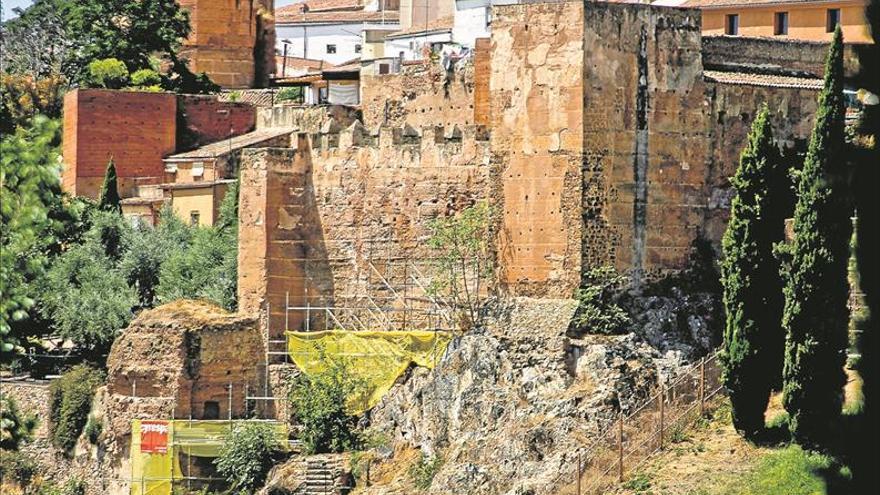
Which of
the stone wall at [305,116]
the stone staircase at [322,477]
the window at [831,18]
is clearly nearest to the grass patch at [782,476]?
the stone staircase at [322,477]

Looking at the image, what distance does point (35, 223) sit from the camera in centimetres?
1866

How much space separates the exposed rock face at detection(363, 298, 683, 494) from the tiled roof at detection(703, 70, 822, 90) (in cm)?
498

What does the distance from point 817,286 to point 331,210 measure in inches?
544

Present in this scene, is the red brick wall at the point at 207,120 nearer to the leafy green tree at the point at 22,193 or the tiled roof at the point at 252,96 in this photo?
the tiled roof at the point at 252,96

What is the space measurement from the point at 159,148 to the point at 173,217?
602 cm

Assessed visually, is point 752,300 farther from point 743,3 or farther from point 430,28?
point 430,28

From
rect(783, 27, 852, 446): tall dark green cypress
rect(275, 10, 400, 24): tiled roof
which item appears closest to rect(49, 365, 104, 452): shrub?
rect(783, 27, 852, 446): tall dark green cypress

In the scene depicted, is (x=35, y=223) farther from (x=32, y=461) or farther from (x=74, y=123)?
(x=74, y=123)

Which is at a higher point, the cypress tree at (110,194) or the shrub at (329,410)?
the cypress tree at (110,194)

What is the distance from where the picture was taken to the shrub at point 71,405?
41844mm

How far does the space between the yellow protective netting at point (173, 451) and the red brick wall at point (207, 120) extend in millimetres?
17562

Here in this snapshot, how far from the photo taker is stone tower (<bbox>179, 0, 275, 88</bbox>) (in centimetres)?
6328

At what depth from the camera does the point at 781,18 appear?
162ft

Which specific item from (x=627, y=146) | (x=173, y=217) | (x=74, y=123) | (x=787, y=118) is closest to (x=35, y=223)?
(x=627, y=146)
